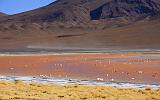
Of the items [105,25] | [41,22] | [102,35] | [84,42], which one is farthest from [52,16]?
[84,42]

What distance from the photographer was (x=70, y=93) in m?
14.9

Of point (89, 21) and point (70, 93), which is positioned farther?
point (89, 21)

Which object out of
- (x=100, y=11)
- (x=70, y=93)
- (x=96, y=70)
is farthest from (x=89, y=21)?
(x=70, y=93)

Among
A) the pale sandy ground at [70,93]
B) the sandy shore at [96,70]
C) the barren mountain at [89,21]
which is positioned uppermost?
the barren mountain at [89,21]

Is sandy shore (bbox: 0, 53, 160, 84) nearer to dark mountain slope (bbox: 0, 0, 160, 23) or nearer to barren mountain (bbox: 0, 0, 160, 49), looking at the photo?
barren mountain (bbox: 0, 0, 160, 49)

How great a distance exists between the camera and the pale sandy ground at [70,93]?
1362cm

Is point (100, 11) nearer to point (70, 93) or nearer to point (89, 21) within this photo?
point (89, 21)

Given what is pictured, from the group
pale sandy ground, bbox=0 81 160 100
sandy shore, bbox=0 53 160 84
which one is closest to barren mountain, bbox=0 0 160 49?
sandy shore, bbox=0 53 160 84

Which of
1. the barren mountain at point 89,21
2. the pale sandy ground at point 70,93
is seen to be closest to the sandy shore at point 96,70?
the pale sandy ground at point 70,93

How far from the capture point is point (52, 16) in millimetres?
170125

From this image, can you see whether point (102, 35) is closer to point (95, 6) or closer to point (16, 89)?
point (95, 6)

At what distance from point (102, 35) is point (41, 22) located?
198 feet

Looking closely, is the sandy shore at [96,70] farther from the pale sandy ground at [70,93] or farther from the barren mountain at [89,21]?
the barren mountain at [89,21]

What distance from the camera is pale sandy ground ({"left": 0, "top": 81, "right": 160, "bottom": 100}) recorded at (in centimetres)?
1362
